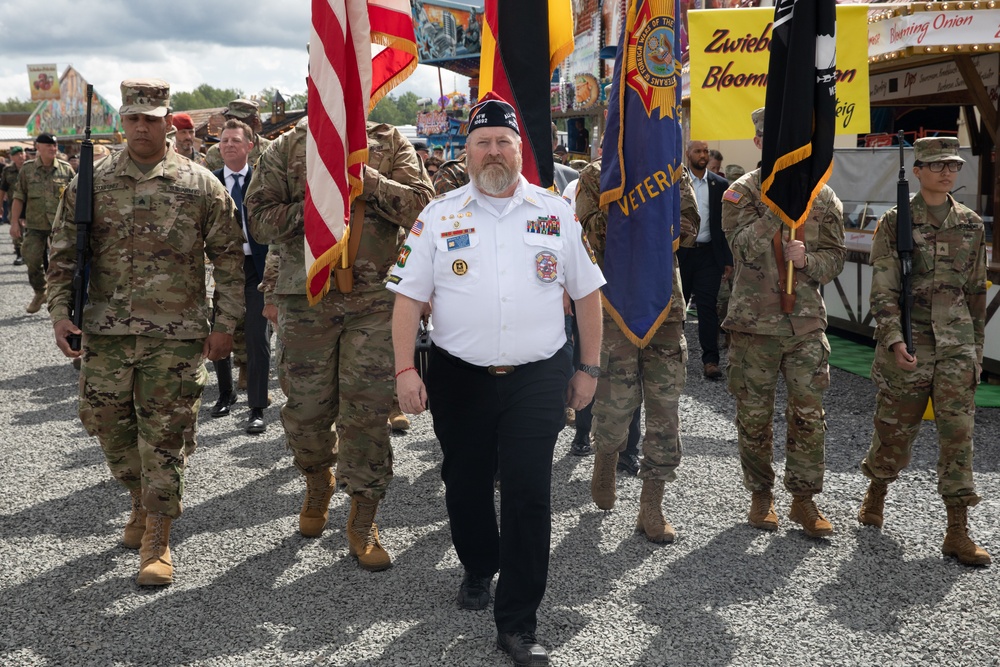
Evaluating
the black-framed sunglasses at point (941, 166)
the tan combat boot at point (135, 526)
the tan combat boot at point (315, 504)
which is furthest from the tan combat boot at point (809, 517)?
the tan combat boot at point (135, 526)

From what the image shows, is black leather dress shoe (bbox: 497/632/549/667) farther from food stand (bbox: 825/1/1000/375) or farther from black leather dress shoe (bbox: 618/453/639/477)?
food stand (bbox: 825/1/1000/375)

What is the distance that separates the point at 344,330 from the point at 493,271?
136 centimetres

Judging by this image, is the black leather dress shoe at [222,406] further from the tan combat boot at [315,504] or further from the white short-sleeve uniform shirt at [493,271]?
the white short-sleeve uniform shirt at [493,271]

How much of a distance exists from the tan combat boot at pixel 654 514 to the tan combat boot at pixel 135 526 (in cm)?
261

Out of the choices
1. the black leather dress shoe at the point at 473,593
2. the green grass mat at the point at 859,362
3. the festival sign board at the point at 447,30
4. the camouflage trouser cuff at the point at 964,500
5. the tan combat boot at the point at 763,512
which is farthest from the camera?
the festival sign board at the point at 447,30

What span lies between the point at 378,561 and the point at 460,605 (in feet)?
1.96

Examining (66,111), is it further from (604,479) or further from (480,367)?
(480,367)

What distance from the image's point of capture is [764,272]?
5008 millimetres

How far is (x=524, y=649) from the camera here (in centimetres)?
349

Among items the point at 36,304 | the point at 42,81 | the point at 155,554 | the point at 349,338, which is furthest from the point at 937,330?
the point at 42,81

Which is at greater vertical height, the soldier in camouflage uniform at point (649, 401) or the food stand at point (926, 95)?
the food stand at point (926, 95)

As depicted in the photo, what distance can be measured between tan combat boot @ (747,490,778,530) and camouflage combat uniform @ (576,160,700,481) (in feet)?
1.68

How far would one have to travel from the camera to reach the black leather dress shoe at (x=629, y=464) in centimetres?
605

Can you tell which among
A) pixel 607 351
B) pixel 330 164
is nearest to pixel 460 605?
pixel 607 351
